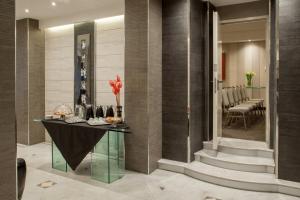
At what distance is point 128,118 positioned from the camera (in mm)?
4168

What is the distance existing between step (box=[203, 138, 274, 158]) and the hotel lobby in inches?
0.6

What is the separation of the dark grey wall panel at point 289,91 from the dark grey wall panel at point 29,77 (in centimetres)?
507

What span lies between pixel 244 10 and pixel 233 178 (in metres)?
2.78

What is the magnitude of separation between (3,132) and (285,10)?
3449 mm

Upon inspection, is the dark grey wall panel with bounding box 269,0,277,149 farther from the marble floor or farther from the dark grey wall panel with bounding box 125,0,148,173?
the dark grey wall panel with bounding box 125,0,148,173

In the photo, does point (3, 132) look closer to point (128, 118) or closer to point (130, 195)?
point (130, 195)

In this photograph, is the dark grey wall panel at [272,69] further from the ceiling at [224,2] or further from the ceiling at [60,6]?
the ceiling at [60,6]

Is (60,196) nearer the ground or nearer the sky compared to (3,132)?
nearer the ground

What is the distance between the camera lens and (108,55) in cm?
518

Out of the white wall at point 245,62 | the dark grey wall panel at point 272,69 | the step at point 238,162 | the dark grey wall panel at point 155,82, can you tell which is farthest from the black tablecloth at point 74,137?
the white wall at point 245,62

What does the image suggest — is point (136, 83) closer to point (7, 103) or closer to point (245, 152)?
point (245, 152)

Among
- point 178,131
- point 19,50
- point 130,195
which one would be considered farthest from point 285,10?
point 19,50

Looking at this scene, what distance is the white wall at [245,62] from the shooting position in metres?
9.86

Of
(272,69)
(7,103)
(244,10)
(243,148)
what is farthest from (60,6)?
(243,148)
